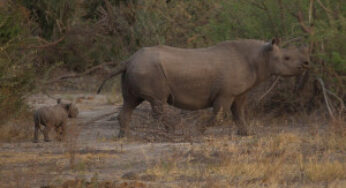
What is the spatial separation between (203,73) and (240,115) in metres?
0.93

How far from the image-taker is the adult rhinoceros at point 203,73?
1059cm

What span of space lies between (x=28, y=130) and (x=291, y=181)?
568cm

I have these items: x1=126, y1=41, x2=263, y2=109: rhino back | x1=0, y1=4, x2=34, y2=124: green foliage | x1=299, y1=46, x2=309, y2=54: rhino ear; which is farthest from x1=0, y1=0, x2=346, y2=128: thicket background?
x1=126, y1=41, x2=263, y2=109: rhino back

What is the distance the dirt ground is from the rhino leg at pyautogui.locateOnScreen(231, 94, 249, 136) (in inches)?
12.7

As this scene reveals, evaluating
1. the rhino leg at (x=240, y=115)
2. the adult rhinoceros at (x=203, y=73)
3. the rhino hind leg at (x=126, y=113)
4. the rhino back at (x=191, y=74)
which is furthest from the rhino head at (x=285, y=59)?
the rhino hind leg at (x=126, y=113)

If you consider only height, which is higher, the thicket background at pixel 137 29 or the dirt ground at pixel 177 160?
the thicket background at pixel 137 29

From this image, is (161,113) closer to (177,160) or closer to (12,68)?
(12,68)

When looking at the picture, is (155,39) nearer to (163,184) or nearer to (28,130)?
(28,130)

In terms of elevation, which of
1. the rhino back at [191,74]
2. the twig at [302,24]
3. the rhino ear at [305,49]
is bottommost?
the rhino back at [191,74]

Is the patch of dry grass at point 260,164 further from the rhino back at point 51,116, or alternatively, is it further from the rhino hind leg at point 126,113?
the rhino back at point 51,116

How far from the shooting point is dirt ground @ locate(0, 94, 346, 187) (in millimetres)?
6691

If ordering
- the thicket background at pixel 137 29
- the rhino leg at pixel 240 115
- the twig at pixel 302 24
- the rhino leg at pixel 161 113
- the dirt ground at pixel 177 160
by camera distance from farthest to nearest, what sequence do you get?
1. the twig at pixel 302 24
2. the thicket background at pixel 137 29
3. the rhino leg at pixel 240 115
4. the rhino leg at pixel 161 113
5. the dirt ground at pixel 177 160

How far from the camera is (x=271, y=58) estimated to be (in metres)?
11.0

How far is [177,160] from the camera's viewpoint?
25.6 feet
